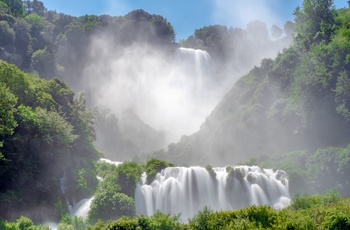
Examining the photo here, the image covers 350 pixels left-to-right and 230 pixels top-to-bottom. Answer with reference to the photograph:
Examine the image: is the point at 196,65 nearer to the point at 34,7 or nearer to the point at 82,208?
the point at 34,7

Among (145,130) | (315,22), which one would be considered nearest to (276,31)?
(145,130)

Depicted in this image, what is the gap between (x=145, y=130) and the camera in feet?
283

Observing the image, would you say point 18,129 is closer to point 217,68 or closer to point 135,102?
point 135,102

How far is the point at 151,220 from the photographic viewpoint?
17859mm

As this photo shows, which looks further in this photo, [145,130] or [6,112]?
[145,130]

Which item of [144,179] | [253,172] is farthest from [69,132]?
[253,172]

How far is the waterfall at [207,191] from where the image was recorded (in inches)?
1464

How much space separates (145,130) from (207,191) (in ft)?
159

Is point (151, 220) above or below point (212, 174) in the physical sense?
below

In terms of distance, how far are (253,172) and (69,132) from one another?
64.4 feet

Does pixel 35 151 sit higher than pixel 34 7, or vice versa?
pixel 34 7

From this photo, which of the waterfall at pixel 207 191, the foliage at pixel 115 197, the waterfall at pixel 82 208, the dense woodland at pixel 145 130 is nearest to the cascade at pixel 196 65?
the dense woodland at pixel 145 130

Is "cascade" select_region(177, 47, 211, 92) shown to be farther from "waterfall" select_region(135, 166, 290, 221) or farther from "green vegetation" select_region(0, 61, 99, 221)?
"waterfall" select_region(135, 166, 290, 221)

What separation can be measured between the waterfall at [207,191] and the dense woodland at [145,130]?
1.56 meters
